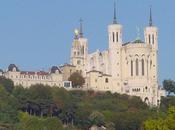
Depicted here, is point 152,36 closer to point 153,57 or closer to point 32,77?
point 153,57

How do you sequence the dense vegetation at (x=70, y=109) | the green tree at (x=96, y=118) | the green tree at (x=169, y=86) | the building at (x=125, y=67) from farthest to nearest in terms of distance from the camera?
the green tree at (x=169, y=86), the building at (x=125, y=67), the green tree at (x=96, y=118), the dense vegetation at (x=70, y=109)

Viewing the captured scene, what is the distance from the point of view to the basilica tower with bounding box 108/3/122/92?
10706 cm

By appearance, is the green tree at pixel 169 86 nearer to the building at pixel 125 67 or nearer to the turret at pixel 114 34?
the building at pixel 125 67

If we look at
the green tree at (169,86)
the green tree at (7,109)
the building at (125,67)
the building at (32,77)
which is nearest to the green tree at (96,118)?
the green tree at (7,109)

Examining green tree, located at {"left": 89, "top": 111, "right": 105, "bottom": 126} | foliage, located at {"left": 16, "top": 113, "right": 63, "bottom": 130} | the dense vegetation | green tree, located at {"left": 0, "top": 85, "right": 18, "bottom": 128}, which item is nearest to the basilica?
the dense vegetation

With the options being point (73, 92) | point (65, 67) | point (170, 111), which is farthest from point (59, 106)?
point (170, 111)

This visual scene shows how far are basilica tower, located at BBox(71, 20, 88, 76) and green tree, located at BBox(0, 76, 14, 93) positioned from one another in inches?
460

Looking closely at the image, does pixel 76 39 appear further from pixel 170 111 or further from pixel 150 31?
pixel 170 111

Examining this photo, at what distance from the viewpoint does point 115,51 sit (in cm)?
10888

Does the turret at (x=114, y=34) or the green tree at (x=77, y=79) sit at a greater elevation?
the turret at (x=114, y=34)

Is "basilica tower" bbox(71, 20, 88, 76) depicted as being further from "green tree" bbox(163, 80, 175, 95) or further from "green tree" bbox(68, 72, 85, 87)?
"green tree" bbox(163, 80, 175, 95)

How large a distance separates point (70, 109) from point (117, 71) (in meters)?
15.6

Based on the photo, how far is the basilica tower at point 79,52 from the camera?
4402 inches

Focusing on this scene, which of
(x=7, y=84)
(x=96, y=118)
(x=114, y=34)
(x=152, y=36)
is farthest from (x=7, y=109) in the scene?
(x=152, y=36)
